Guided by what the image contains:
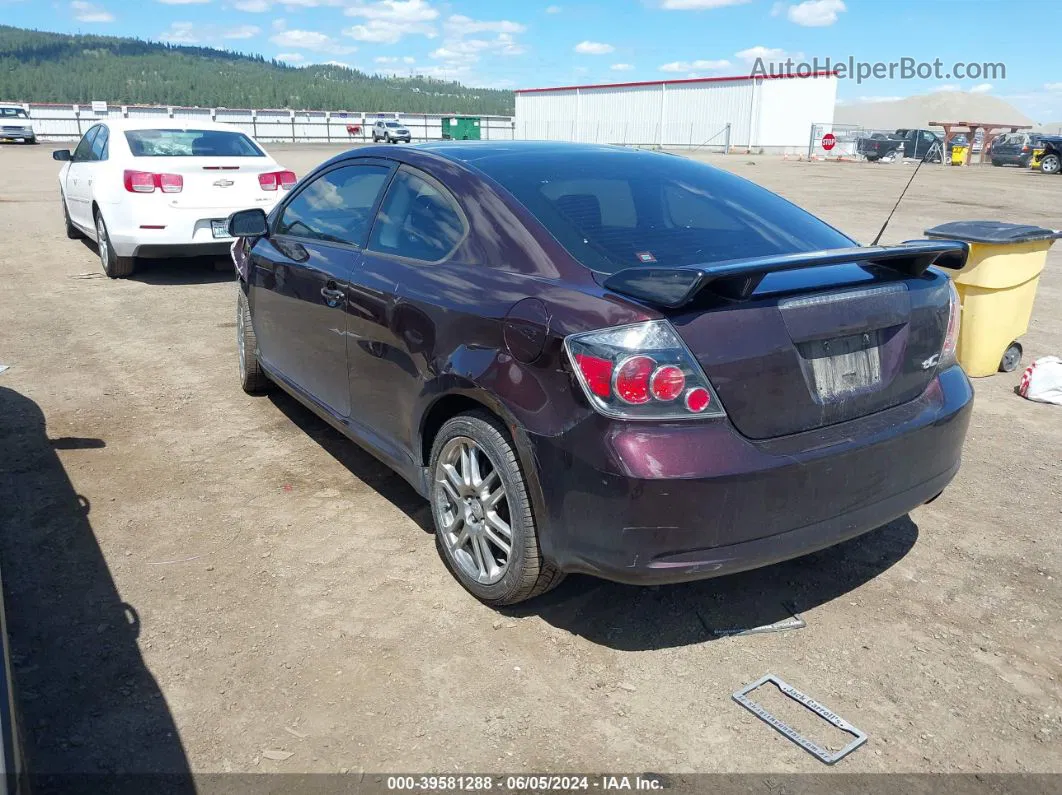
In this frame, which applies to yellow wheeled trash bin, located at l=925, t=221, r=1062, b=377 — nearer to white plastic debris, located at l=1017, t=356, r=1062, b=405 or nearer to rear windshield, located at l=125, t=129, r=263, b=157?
white plastic debris, located at l=1017, t=356, r=1062, b=405

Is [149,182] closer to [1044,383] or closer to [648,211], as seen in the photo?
[648,211]

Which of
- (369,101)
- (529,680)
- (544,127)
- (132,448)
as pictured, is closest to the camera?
A: (529,680)

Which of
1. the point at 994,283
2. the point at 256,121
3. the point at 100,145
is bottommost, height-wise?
the point at 994,283

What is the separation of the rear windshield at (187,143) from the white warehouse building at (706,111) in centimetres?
3892

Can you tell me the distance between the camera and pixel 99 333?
284 inches

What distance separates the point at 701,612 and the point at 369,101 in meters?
144

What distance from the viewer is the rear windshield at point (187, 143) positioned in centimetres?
930

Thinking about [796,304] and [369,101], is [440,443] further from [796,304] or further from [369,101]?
[369,101]

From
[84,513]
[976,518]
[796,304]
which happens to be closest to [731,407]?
[796,304]

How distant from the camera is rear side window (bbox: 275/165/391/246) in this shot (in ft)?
12.9

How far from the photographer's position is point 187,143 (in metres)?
9.52

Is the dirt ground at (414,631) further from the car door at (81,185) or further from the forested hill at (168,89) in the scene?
the forested hill at (168,89)

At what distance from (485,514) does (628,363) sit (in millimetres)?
910

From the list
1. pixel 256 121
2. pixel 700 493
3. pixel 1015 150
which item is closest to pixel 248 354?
pixel 700 493
